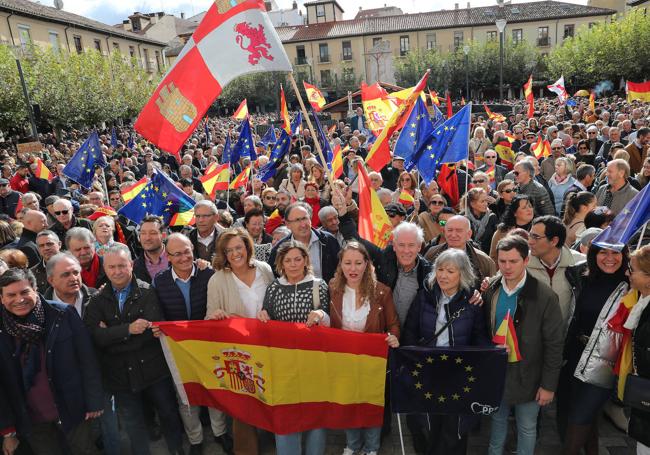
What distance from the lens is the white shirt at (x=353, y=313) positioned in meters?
3.61

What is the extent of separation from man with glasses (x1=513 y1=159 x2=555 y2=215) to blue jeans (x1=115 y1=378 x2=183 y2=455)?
485 cm

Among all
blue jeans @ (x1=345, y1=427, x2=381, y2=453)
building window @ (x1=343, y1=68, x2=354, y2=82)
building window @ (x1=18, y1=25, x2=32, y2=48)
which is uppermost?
building window @ (x1=18, y1=25, x2=32, y2=48)

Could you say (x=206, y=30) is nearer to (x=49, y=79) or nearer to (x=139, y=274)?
(x=139, y=274)

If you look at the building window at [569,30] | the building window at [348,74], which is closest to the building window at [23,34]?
the building window at [348,74]

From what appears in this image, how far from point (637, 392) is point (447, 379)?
1.17 metres

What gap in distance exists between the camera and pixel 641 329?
289 centimetres

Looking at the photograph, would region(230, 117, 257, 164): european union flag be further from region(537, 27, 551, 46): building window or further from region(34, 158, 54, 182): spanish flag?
region(537, 27, 551, 46): building window

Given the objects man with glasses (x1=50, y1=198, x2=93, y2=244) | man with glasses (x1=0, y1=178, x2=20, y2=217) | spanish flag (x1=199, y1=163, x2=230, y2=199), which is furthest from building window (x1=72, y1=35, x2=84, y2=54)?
man with glasses (x1=50, y1=198, x2=93, y2=244)

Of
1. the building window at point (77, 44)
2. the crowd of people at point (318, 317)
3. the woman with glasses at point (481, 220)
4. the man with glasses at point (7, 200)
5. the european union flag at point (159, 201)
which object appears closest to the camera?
the crowd of people at point (318, 317)

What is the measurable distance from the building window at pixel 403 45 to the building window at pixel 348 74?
21.5ft

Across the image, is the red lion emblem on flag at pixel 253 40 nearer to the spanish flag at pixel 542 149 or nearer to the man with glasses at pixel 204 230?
the man with glasses at pixel 204 230

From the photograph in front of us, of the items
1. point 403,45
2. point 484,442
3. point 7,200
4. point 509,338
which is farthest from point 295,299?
point 403,45

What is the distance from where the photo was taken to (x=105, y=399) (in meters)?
3.77

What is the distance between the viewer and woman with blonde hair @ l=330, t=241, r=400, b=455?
3.57m
